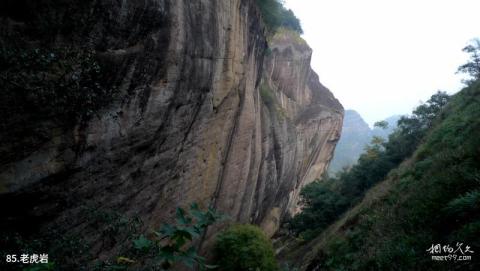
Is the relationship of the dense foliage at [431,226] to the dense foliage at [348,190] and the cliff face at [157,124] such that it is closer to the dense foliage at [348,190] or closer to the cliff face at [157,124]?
the cliff face at [157,124]

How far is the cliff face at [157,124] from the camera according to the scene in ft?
24.0

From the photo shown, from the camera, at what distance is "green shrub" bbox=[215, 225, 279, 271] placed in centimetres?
1527

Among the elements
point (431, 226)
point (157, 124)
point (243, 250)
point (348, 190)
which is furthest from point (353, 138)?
point (431, 226)

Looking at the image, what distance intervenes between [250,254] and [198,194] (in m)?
4.48

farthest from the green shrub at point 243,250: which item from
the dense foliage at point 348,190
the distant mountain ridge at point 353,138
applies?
the distant mountain ridge at point 353,138

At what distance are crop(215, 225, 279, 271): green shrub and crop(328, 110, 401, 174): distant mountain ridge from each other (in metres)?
86.6

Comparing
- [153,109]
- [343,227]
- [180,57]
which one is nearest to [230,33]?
[180,57]

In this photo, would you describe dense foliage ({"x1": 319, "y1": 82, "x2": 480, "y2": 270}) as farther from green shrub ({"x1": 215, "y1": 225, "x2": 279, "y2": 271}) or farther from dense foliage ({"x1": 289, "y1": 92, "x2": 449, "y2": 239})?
dense foliage ({"x1": 289, "y1": 92, "x2": 449, "y2": 239})

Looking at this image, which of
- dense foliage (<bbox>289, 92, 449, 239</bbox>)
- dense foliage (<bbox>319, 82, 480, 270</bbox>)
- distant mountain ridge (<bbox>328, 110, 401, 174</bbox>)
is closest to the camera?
dense foliage (<bbox>319, 82, 480, 270</bbox>)

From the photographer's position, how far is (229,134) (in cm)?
1576

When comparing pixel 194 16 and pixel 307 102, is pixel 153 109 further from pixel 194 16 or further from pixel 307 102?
pixel 307 102

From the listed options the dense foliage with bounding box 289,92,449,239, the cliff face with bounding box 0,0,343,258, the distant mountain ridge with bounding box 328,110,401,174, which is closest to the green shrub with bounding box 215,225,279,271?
the cliff face with bounding box 0,0,343,258

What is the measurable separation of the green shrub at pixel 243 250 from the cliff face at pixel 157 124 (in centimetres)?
150

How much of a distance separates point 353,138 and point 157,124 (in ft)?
467
